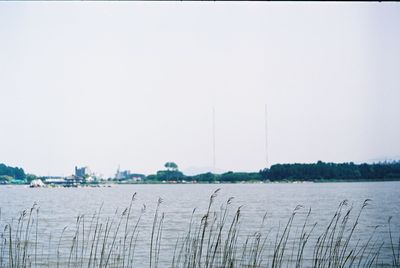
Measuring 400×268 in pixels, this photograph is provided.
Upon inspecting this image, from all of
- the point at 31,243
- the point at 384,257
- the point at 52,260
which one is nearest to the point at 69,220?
the point at 31,243

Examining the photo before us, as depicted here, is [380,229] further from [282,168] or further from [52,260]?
[282,168]

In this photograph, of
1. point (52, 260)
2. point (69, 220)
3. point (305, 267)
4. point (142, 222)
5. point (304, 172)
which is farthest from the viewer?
point (304, 172)

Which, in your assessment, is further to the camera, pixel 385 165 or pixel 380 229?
pixel 385 165

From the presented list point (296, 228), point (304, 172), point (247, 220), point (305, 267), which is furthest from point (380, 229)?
point (304, 172)

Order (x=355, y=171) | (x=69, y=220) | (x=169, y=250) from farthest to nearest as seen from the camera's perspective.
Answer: (x=355, y=171) < (x=69, y=220) < (x=169, y=250)

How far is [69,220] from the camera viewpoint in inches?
1714

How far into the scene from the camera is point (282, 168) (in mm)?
159250

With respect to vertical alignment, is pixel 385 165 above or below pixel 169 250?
above

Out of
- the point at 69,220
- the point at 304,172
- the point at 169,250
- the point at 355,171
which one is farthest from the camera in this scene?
the point at 304,172

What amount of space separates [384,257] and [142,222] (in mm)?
21699

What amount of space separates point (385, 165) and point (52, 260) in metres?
97.4

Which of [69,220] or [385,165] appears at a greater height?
[385,165]

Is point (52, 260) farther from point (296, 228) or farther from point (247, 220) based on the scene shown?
point (247, 220)

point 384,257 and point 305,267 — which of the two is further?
point 384,257
